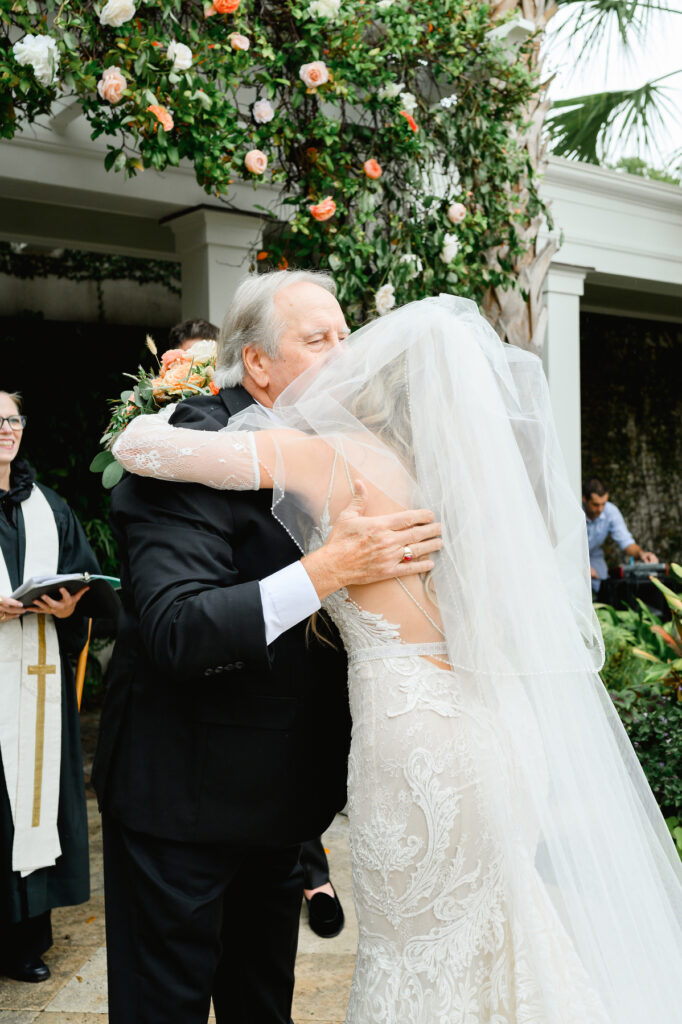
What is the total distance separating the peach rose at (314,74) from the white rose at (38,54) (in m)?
1.12

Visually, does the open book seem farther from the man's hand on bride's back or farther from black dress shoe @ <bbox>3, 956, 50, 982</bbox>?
the man's hand on bride's back

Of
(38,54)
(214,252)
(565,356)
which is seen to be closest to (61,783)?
(38,54)

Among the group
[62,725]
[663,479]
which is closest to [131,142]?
[62,725]

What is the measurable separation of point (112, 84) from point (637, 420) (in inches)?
390

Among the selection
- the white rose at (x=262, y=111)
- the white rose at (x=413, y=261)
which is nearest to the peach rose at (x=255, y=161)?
the white rose at (x=262, y=111)

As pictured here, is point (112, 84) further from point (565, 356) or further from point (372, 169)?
point (565, 356)

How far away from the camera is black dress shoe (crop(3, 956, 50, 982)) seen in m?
3.21

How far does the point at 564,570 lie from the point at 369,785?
61cm

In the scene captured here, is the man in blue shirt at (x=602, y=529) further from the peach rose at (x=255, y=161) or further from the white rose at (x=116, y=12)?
the white rose at (x=116, y=12)

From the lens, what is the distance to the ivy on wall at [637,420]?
1186cm

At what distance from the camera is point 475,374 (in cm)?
182

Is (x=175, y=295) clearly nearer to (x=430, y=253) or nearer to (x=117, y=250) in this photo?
(x=117, y=250)

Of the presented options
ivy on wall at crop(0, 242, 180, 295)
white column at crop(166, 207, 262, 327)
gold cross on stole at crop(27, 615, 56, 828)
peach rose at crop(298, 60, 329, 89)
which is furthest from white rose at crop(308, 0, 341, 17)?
ivy on wall at crop(0, 242, 180, 295)

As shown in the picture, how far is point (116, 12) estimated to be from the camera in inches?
138
